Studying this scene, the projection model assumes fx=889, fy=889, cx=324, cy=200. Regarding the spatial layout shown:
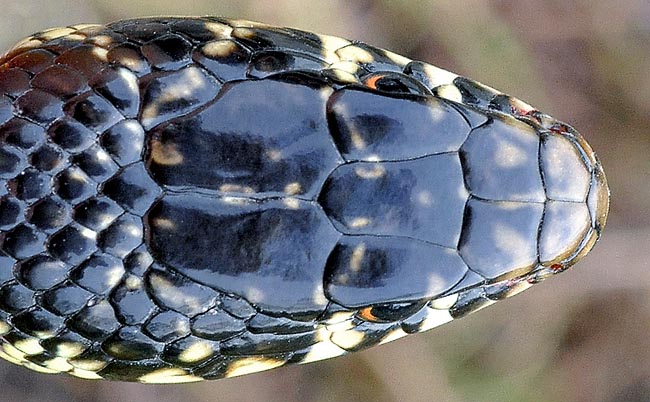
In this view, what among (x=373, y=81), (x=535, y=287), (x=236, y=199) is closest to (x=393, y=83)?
(x=373, y=81)

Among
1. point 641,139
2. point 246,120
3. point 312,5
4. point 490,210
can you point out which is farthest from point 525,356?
point 246,120

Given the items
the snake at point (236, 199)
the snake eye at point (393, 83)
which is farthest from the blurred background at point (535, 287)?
the snake at point (236, 199)

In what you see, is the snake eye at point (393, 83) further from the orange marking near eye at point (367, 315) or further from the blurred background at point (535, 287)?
the blurred background at point (535, 287)

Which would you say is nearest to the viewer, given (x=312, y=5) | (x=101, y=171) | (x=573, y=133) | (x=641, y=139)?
(x=101, y=171)

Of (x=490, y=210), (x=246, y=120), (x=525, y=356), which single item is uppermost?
(x=246, y=120)

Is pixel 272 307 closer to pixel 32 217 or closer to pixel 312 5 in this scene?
pixel 32 217

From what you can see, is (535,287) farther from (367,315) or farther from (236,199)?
(236,199)
